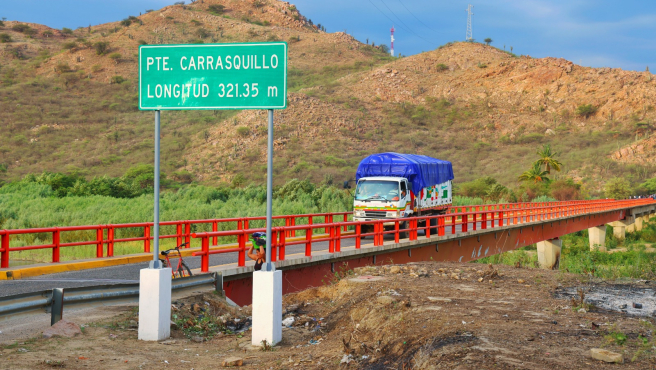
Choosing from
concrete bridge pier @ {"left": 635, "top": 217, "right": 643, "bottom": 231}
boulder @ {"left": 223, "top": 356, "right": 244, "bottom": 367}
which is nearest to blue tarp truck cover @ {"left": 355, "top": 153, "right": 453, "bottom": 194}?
boulder @ {"left": 223, "top": 356, "right": 244, "bottom": 367}

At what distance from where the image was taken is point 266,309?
8609 millimetres

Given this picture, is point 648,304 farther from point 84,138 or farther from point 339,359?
point 84,138

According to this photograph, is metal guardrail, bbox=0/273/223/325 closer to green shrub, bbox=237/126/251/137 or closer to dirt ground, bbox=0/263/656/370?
dirt ground, bbox=0/263/656/370

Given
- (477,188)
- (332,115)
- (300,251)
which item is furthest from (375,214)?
(332,115)

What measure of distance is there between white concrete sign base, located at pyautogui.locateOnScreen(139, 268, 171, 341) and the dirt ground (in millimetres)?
218

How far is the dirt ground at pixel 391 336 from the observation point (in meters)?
6.78

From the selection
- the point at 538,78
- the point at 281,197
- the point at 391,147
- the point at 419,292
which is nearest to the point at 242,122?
the point at 391,147

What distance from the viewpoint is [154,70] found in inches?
373

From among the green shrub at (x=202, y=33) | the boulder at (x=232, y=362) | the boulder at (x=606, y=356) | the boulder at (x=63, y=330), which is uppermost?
the green shrub at (x=202, y=33)

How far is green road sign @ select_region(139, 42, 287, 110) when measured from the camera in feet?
29.4

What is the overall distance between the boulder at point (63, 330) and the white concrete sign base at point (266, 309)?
245 cm

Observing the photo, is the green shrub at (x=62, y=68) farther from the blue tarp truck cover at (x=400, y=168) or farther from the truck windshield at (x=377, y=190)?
the truck windshield at (x=377, y=190)

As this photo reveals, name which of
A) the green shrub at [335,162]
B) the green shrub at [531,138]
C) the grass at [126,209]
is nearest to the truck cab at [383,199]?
the grass at [126,209]

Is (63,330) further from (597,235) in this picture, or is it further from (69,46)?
(69,46)
